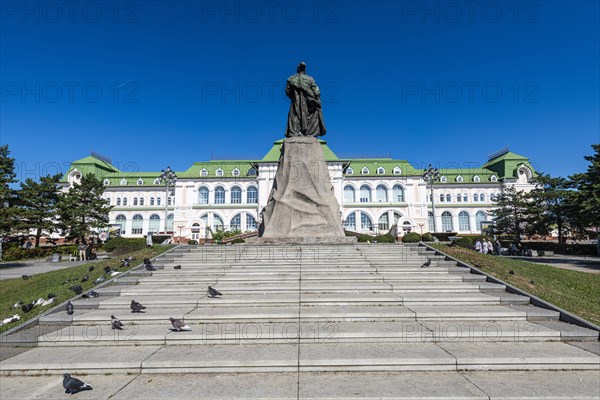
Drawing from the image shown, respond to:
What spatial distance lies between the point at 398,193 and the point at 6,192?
6586 centimetres

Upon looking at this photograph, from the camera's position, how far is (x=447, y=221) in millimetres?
76375

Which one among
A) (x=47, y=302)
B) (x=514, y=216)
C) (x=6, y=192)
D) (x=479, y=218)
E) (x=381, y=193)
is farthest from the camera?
(x=479, y=218)

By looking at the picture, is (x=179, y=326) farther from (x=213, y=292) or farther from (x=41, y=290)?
(x=41, y=290)

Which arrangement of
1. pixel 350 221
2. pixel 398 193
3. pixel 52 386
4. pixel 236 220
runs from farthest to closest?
pixel 398 193 → pixel 350 221 → pixel 236 220 → pixel 52 386

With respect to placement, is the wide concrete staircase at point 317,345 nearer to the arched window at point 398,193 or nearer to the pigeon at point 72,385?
the pigeon at point 72,385

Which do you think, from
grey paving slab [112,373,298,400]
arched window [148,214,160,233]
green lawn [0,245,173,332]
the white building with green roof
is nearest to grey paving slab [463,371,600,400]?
grey paving slab [112,373,298,400]

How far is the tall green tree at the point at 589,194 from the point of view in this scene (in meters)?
24.5

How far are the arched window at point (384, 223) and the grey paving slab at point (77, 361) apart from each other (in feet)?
228

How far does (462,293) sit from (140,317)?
7.61 meters

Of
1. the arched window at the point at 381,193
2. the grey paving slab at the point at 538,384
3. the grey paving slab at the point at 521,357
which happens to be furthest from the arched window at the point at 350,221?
the grey paving slab at the point at 538,384

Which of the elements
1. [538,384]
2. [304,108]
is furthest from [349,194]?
[538,384]

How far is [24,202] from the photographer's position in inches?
1161

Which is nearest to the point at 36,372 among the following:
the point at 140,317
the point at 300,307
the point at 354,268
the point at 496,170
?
the point at 140,317

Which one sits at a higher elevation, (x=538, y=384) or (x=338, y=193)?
(x=338, y=193)
